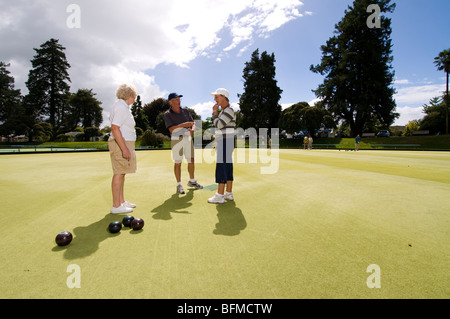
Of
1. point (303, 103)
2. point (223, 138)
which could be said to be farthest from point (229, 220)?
point (303, 103)

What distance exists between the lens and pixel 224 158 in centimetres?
463

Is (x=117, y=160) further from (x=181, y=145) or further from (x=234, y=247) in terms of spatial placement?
(x=234, y=247)

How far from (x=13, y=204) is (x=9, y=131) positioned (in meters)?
56.4

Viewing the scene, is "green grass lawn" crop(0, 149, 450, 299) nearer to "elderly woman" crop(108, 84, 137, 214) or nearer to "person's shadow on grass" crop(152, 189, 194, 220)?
"person's shadow on grass" crop(152, 189, 194, 220)

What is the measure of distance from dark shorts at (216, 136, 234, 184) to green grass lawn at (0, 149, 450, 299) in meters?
0.58

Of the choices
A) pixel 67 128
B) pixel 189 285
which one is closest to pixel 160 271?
pixel 189 285

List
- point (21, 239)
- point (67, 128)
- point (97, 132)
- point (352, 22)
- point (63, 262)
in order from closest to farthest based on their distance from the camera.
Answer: point (63, 262)
point (21, 239)
point (352, 22)
point (97, 132)
point (67, 128)

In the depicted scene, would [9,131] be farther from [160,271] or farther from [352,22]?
[352,22]

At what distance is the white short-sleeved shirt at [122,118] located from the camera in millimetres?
3674

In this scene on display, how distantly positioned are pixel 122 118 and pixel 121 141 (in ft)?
1.26

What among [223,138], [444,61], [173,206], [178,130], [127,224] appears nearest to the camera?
[127,224]

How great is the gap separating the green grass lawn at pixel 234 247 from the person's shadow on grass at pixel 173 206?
2cm

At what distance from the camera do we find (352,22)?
43.1 meters

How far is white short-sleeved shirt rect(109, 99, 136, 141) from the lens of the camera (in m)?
3.67
